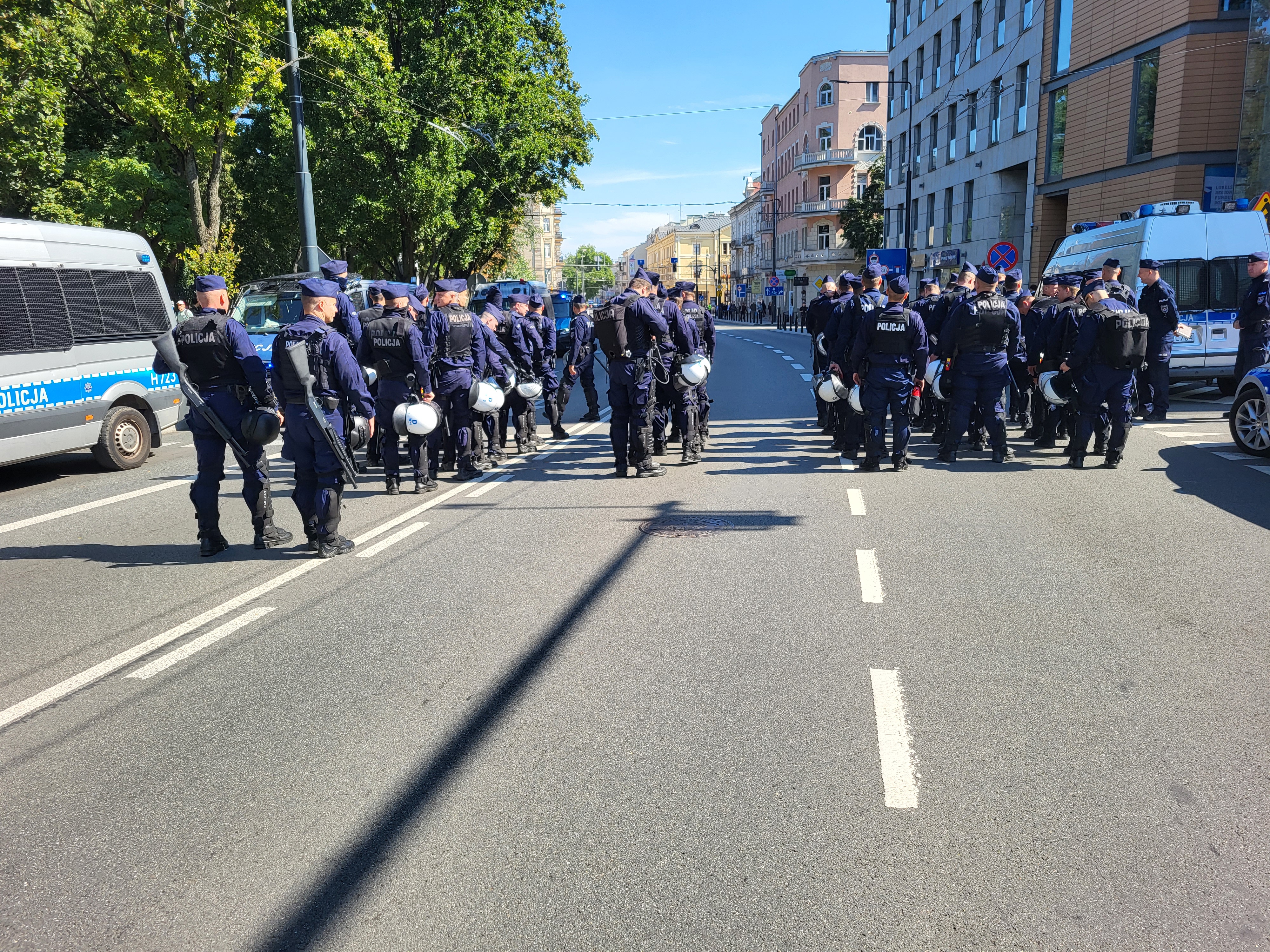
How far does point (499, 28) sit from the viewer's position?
97.1ft

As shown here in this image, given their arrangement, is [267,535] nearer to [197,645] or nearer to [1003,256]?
[197,645]

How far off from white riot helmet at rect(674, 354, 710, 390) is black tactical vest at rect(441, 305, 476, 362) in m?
2.35

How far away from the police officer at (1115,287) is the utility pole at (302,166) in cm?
1410

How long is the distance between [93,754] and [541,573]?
294 cm

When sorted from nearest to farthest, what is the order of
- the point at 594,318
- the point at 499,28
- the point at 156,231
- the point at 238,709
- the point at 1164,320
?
the point at 238,709 → the point at 594,318 → the point at 1164,320 → the point at 156,231 → the point at 499,28

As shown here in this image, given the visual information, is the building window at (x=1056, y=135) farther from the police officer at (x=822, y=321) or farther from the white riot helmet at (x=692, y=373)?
the white riot helmet at (x=692, y=373)

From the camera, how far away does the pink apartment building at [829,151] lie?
7019 centimetres

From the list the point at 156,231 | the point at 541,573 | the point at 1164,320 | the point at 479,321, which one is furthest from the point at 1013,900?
the point at 156,231

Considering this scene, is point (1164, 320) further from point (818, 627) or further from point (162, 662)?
point (162, 662)

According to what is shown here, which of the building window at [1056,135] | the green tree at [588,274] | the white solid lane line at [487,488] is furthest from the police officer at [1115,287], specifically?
the green tree at [588,274]

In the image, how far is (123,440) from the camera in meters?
10.9

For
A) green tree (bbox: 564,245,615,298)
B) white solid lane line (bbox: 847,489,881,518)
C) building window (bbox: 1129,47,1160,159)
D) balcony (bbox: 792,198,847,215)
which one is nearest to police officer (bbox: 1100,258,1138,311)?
white solid lane line (bbox: 847,489,881,518)

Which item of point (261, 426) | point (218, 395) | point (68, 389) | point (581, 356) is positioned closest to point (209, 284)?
point (218, 395)

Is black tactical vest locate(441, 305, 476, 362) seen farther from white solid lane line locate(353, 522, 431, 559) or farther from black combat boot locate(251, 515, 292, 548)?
black combat boot locate(251, 515, 292, 548)
